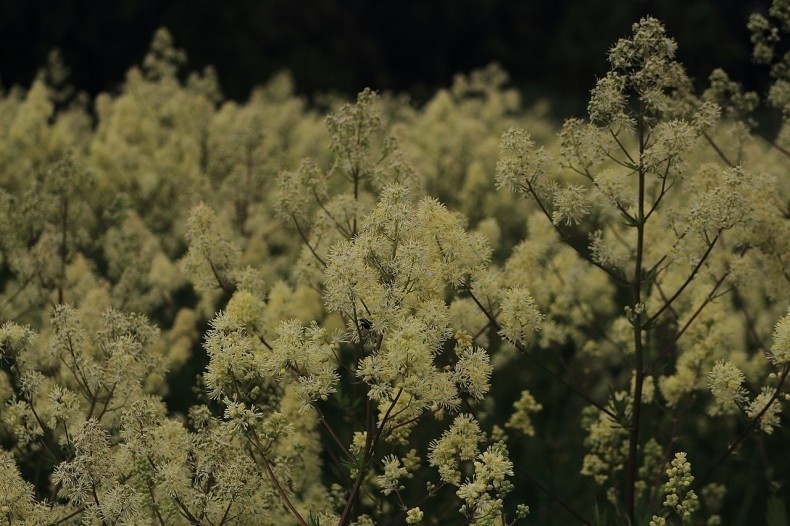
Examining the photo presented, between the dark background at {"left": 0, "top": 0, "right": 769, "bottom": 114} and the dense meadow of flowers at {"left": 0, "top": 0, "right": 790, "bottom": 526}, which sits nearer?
the dense meadow of flowers at {"left": 0, "top": 0, "right": 790, "bottom": 526}

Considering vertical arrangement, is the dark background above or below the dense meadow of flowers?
above

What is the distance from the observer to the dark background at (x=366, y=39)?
33031mm

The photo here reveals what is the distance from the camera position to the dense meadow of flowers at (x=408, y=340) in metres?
4.17

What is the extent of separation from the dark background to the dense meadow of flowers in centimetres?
2142

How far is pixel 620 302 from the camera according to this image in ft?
42.9

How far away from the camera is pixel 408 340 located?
3869 mm

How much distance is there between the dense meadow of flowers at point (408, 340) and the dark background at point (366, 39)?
70.3 feet

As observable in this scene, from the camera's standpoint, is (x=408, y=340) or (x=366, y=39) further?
(x=366, y=39)

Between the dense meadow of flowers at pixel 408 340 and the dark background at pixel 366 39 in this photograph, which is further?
the dark background at pixel 366 39

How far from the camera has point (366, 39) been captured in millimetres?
45469

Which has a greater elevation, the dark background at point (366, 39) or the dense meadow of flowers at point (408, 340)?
the dark background at point (366, 39)

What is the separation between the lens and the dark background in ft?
108

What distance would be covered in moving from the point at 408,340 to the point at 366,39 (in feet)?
141

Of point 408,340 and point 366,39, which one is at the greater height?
point 366,39
